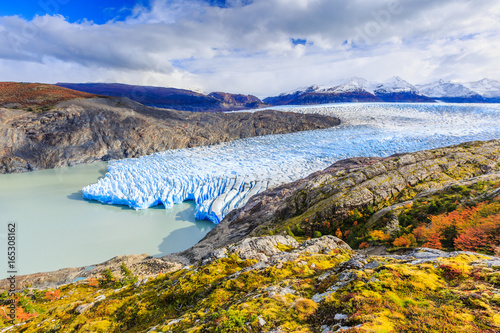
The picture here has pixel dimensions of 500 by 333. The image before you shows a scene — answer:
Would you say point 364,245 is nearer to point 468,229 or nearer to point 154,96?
point 468,229

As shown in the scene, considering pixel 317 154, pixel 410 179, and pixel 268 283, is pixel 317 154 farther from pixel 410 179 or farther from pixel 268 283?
pixel 268 283

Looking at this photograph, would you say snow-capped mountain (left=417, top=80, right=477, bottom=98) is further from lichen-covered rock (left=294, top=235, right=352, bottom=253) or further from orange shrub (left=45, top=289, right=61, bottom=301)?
orange shrub (left=45, top=289, right=61, bottom=301)

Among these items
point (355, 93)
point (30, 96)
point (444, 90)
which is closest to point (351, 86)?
point (355, 93)

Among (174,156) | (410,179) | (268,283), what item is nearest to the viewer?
(268,283)

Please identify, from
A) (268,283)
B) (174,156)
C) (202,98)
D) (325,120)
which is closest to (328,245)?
(268,283)

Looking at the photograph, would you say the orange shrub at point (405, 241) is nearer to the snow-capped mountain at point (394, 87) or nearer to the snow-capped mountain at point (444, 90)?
the snow-capped mountain at point (394, 87)

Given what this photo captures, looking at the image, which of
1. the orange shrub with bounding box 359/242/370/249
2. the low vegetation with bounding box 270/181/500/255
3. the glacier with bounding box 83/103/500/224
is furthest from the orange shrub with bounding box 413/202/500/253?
the glacier with bounding box 83/103/500/224
